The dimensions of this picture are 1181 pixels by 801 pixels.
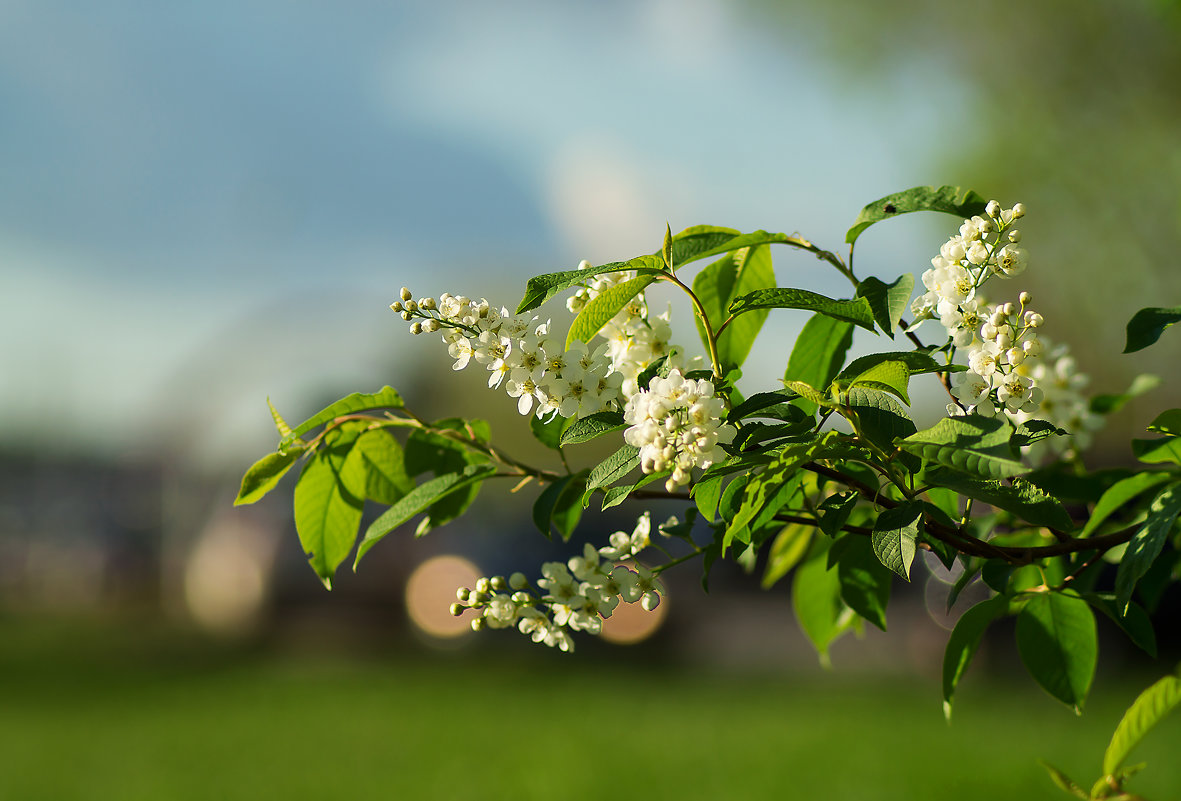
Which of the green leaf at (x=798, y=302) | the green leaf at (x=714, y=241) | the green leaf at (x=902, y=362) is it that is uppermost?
the green leaf at (x=714, y=241)

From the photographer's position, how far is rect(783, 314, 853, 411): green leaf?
1.24 metres

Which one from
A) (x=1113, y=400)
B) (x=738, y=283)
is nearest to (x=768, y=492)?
(x=738, y=283)

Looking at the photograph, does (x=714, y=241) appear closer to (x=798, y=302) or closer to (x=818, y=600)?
(x=798, y=302)

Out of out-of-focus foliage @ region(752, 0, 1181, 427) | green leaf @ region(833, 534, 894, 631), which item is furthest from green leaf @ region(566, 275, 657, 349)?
out-of-focus foliage @ region(752, 0, 1181, 427)

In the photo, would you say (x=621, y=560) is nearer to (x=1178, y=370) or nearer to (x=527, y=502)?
(x=1178, y=370)

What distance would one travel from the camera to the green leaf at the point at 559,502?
1250 mm

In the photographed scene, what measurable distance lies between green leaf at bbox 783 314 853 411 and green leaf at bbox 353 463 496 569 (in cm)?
40

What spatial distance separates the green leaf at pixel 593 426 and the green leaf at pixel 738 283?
25 cm

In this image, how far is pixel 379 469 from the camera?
1.34 metres

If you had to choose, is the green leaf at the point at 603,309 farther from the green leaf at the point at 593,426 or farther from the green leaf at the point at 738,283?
the green leaf at the point at 738,283

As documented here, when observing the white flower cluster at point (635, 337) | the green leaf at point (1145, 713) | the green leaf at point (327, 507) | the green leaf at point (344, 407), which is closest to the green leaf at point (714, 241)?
the white flower cluster at point (635, 337)

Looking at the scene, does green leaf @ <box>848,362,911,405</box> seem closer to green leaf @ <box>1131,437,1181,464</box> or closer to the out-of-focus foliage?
green leaf @ <box>1131,437,1181,464</box>

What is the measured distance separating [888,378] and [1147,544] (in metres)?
0.29

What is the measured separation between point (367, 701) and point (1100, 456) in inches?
242
